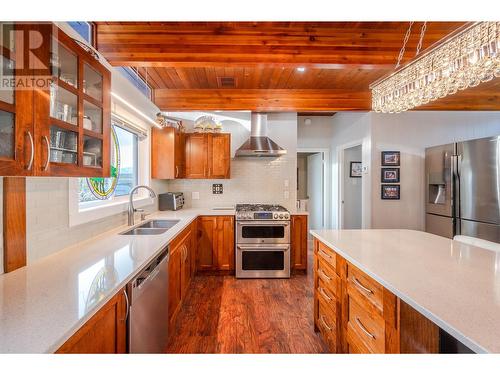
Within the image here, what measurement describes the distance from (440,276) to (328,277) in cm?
83

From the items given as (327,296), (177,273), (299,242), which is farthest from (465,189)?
(177,273)

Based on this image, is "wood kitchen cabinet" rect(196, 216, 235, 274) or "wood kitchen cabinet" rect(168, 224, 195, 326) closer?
"wood kitchen cabinet" rect(168, 224, 195, 326)

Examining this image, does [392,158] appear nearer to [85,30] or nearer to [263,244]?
[263,244]

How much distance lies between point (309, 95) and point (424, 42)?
5.10ft

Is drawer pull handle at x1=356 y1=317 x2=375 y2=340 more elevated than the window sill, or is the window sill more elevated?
the window sill

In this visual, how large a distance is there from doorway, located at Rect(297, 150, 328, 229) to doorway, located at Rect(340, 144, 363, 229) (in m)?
0.47

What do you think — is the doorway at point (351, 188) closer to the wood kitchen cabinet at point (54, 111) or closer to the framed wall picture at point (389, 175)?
the framed wall picture at point (389, 175)

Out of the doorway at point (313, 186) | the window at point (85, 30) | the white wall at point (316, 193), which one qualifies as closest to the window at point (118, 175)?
the window at point (85, 30)

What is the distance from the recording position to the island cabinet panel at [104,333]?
0.90m

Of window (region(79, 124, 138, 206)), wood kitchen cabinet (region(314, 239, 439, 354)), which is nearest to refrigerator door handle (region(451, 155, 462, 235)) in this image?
wood kitchen cabinet (region(314, 239, 439, 354))

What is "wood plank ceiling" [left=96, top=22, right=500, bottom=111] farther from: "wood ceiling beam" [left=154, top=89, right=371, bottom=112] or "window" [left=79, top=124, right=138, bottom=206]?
"wood ceiling beam" [left=154, top=89, right=371, bottom=112]

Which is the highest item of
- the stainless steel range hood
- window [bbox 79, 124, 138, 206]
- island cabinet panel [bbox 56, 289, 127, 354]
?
the stainless steel range hood

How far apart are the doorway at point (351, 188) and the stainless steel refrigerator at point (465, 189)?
1425 mm

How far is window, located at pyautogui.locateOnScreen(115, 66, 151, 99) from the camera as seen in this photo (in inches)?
112
